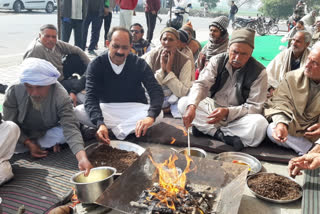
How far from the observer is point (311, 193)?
2.48m

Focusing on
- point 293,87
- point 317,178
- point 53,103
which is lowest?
point 317,178

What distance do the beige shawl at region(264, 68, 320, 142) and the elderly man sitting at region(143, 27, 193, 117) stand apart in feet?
4.95

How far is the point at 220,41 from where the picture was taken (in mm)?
5523

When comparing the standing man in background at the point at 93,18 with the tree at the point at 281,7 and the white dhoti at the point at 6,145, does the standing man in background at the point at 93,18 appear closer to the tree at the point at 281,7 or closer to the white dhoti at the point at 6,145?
the white dhoti at the point at 6,145

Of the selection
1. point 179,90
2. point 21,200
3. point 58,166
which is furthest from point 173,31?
point 21,200

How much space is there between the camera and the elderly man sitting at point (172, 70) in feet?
15.3

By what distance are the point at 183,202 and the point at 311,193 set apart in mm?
1129

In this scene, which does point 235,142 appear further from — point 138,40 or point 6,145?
point 138,40

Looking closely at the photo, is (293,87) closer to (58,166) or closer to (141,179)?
(141,179)

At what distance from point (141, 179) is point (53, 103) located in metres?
1.36

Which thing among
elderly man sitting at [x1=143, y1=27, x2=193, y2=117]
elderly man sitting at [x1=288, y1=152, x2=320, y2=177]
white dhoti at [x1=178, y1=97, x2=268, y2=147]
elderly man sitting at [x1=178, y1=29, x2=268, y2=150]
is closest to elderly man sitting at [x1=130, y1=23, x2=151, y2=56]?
elderly man sitting at [x1=143, y1=27, x2=193, y2=117]

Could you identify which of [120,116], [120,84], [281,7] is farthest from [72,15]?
[281,7]

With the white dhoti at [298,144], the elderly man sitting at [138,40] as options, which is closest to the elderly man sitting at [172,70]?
the white dhoti at [298,144]

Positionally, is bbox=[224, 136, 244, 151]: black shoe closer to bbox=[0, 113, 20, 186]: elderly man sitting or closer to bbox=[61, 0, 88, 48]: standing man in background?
bbox=[0, 113, 20, 186]: elderly man sitting
